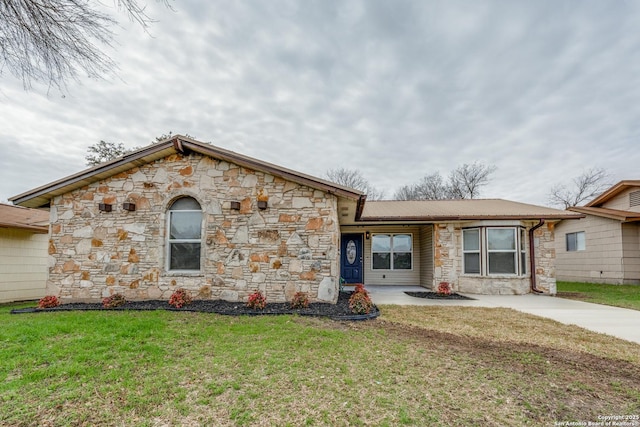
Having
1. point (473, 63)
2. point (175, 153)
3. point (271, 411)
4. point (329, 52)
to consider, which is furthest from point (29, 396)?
point (473, 63)

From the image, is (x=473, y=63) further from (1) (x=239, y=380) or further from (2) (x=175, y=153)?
(1) (x=239, y=380)

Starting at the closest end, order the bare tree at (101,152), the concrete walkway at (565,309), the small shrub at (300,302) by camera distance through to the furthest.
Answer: the concrete walkway at (565,309), the small shrub at (300,302), the bare tree at (101,152)

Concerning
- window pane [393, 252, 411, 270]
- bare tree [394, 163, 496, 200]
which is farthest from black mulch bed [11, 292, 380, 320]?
bare tree [394, 163, 496, 200]

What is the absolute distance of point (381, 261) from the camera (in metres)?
13.1

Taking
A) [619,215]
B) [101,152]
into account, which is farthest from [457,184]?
[101,152]

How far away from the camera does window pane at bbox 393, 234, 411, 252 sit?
13000mm

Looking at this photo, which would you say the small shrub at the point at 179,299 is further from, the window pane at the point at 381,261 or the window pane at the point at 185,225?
the window pane at the point at 381,261

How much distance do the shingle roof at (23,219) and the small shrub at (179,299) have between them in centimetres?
624

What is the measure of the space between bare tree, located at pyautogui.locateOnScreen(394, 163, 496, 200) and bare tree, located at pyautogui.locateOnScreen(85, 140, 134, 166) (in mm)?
26206

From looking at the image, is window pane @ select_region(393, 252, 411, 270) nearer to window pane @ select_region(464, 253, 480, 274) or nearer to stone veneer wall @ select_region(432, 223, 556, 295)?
stone veneer wall @ select_region(432, 223, 556, 295)

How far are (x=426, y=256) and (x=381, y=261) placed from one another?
6.41 feet

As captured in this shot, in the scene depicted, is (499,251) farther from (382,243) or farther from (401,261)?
(382,243)

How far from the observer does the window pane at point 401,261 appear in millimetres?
12953

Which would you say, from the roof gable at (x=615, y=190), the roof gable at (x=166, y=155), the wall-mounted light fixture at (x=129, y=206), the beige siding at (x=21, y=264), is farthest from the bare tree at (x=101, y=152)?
the roof gable at (x=615, y=190)
